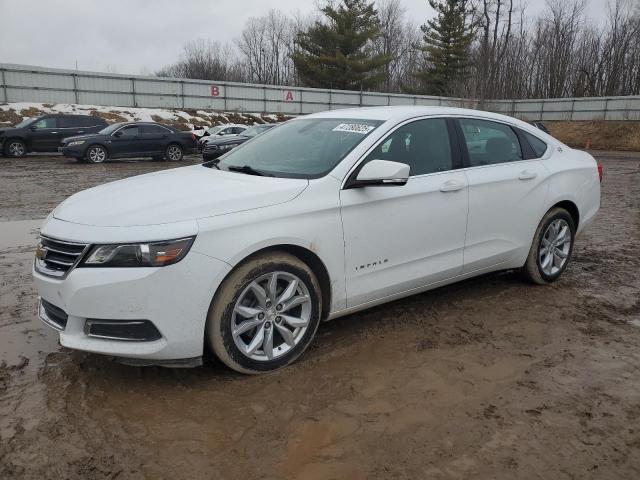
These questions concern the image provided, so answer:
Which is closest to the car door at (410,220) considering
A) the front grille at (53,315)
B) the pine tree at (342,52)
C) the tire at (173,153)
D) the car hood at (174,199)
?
the car hood at (174,199)

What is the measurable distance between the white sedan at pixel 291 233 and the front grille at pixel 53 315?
2 centimetres

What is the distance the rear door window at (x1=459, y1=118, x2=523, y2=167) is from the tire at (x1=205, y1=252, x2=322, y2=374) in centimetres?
190

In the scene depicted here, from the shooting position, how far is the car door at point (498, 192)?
4.29 m

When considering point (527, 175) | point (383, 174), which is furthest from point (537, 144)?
point (383, 174)

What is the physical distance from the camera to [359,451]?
2596mm

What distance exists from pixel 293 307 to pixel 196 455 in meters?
1.14

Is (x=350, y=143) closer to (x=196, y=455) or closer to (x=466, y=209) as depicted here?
(x=466, y=209)

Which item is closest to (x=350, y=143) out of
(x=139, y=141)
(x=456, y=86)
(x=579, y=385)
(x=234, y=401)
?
(x=234, y=401)

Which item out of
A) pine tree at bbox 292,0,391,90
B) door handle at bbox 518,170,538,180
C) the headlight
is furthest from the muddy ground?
pine tree at bbox 292,0,391,90

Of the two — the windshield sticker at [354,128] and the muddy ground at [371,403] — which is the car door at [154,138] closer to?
the muddy ground at [371,403]

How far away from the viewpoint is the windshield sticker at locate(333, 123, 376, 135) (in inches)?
155

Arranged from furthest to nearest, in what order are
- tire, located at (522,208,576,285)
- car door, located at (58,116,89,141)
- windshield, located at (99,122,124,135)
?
car door, located at (58,116,89,141), windshield, located at (99,122,124,135), tire, located at (522,208,576,285)

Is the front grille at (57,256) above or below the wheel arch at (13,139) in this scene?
below

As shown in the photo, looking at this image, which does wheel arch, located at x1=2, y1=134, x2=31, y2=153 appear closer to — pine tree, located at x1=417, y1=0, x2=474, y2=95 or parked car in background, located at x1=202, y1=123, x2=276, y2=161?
parked car in background, located at x1=202, y1=123, x2=276, y2=161
